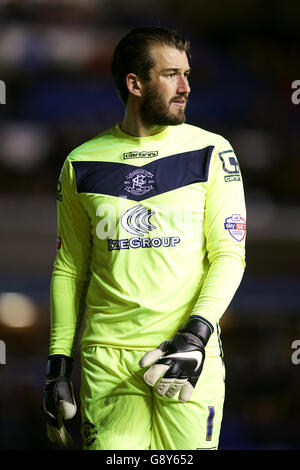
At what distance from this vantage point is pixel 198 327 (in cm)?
262

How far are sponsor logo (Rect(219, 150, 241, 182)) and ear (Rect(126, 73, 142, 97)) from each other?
37 cm

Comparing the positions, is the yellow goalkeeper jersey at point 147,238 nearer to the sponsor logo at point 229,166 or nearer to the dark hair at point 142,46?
the sponsor logo at point 229,166

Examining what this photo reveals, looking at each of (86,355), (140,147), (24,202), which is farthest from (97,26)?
(86,355)

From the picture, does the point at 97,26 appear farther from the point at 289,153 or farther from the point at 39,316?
the point at 39,316

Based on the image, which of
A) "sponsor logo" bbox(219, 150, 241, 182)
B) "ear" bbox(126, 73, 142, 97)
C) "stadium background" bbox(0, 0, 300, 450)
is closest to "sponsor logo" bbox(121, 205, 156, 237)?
"sponsor logo" bbox(219, 150, 241, 182)

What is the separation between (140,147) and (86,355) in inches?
29.9

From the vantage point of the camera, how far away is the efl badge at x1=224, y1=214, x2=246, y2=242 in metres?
2.79

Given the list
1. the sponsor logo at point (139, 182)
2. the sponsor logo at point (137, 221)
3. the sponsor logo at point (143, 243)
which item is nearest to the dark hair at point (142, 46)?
the sponsor logo at point (139, 182)

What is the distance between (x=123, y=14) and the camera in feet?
21.1

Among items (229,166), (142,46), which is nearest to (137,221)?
(229,166)

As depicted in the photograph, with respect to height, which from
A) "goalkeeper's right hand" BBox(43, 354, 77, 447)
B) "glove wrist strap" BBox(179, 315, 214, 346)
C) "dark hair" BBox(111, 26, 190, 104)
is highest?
"dark hair" BBox(111, 26, 190, 104)

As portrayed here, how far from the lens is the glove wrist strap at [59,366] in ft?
9.61

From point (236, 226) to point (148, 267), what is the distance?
1.08 feet

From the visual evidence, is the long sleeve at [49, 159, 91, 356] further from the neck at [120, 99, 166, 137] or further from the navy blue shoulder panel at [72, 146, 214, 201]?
the neck at [120, 99, 166, 137]
